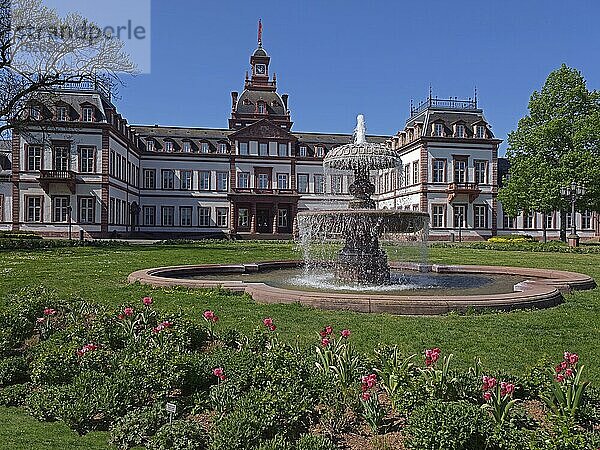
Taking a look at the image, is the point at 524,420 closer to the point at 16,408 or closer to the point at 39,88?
the point at 16,408

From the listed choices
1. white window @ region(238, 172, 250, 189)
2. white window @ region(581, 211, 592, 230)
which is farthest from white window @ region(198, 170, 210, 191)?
white window @ region(581, 211, 592, 230)

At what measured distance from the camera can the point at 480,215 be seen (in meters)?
54.6

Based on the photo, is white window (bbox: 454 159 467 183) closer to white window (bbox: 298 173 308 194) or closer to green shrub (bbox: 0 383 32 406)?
white window (bbox: 298 173 308 194)

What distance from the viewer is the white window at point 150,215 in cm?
6079

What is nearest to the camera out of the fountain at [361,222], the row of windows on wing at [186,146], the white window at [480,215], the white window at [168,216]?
the fountain at [361,222]

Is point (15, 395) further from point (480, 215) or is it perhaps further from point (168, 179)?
point (168, 179)

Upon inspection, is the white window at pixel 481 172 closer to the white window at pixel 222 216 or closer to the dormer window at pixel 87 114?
the white window at pixel 222 216

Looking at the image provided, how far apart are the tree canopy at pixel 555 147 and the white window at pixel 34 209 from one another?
38.3 metres

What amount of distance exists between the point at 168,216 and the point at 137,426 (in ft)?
190

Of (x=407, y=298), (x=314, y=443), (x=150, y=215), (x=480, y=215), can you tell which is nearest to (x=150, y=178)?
(x=150, y=215)

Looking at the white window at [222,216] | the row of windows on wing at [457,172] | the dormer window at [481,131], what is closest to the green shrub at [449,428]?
the row of windows on wing at [457,172]

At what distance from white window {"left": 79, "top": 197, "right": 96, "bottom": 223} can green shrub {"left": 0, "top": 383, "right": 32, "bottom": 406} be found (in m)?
44.1

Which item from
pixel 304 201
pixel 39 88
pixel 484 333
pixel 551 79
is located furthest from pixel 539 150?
pixel 484 333

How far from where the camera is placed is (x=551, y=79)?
146 ft
